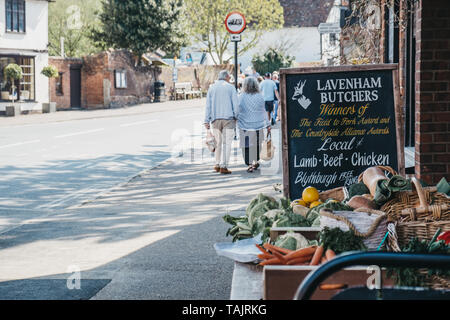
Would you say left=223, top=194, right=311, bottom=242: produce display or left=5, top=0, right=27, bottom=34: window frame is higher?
left=5, top=0, right=27, bottom=34: window frame

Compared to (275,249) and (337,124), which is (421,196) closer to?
(275,249)

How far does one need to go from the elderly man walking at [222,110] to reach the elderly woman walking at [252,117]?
0.19 m

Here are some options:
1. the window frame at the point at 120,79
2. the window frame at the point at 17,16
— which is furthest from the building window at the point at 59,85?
the window frame at the point at 17,16

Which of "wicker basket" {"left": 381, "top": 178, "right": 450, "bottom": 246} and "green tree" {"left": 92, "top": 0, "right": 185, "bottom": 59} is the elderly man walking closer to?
"wicker basket" {"left": 381, "top": 178, "right": 450, "bottom": 246}

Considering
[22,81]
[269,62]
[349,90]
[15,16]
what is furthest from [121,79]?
[349,90]

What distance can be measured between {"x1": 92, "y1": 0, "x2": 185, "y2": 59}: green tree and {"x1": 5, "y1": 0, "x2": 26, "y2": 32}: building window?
8.44 meters

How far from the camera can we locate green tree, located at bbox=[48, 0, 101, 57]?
55844 millimetres

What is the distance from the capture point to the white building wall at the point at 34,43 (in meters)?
36.6

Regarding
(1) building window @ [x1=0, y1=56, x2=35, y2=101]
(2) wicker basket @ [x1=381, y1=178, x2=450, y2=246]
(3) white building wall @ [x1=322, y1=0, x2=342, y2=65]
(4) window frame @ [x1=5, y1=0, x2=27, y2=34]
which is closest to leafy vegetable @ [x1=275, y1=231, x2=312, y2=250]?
(2) wicker basket @ [x1=381, y1=178, x2=450, y2=246]

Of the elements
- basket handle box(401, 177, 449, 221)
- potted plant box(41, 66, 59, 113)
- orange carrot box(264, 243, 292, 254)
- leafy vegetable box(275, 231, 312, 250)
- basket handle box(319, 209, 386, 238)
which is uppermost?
potted plant box(41, 66, 59, 113)

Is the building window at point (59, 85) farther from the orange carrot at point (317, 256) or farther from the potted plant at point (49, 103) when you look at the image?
the orange carrot at point (317, 256)

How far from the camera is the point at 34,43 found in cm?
3853

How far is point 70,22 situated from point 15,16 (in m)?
19.6
